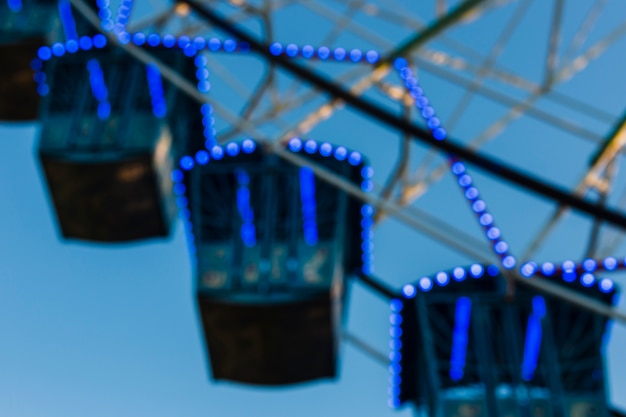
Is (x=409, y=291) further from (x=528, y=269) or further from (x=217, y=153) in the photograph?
(x=217, y=153)

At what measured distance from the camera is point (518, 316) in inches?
587

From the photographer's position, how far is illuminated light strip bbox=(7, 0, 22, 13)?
1891 cm

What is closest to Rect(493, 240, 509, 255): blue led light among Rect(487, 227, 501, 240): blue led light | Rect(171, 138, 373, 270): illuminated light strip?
Rect(487, 227, 501, 240): blue led light

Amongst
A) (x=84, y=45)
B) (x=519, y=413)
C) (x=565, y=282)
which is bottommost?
(x=519, y=413)

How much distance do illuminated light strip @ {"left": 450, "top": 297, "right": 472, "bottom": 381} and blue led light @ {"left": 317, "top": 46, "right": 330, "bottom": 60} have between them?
4.48 m

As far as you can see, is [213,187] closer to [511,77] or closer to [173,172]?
[173,172]

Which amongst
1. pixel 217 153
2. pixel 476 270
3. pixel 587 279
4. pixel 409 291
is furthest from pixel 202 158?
pixel 587 279

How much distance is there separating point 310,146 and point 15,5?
625 cm

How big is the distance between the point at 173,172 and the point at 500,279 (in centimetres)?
508

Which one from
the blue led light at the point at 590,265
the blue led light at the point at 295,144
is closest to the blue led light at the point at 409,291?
the blue led light at the point at 590,265

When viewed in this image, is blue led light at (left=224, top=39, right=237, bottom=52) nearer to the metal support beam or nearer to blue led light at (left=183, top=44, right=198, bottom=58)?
blue led light at (left=183, top=44, right=198, bottom=58)

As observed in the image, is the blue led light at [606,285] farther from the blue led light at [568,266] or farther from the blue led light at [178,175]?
the blue led light at [178,175]

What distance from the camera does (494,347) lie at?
47.8 feet

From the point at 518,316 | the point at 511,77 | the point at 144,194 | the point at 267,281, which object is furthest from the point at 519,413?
the point at 144,194
